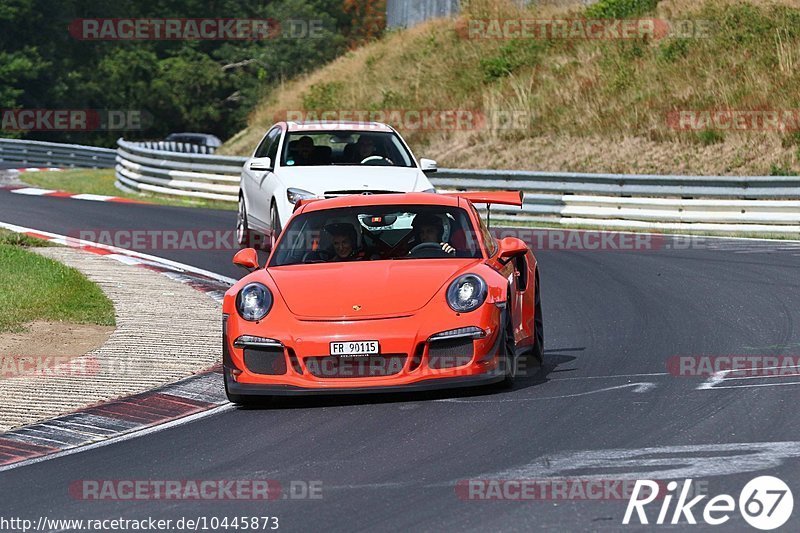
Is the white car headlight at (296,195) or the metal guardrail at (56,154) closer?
the white car headlight at (296,195)

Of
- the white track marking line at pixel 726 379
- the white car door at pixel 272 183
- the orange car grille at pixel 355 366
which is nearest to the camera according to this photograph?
the orange car grille at pixel 355 366

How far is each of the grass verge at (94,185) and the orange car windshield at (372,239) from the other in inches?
624

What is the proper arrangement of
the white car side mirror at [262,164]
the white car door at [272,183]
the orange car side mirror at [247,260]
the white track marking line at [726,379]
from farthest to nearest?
the white car side mirror at [262,164]
the white car door at [272,183]
the orange car side mirror at [247,260]
the white track marking line at [726,379]

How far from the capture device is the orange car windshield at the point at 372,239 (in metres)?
9.92

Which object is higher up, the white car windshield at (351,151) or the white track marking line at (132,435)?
the white car windshield at (351,151)

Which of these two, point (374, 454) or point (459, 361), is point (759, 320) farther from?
point (374, 454)

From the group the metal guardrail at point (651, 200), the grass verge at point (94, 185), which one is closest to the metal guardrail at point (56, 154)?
the grass verge at point (94, 185)

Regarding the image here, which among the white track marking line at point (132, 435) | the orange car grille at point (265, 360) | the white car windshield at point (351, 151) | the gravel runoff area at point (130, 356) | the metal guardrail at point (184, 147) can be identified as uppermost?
the white car windshield at point (351, 151)

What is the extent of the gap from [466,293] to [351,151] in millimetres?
8266

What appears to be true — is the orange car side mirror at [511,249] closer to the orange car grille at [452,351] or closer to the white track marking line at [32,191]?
the orange car grille at [452,351]

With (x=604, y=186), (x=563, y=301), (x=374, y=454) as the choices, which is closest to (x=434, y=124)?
(x=604, y=186)

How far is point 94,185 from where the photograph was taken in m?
32.8

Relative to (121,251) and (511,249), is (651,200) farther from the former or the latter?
(511,249)

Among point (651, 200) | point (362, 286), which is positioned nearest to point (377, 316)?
point (362, 286)
